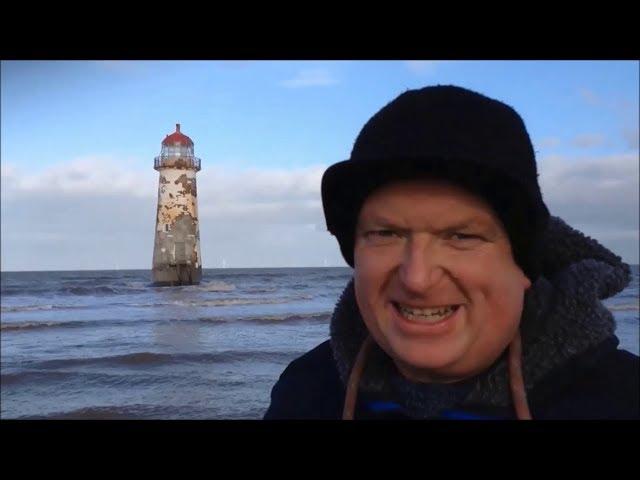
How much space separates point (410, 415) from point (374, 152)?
0.52 m

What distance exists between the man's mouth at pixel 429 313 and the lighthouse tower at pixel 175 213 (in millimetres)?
15238

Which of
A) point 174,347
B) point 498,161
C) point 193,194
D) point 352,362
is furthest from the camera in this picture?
point 193,194

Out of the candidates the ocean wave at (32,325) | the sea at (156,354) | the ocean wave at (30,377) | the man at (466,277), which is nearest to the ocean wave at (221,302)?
the sea at (156,354)

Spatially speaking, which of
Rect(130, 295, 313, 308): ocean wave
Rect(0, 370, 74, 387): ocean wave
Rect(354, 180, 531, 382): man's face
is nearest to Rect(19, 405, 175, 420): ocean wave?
Rect(0, 370, 74, 387): ocean wave

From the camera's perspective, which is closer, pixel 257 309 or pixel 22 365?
pixel 22 365

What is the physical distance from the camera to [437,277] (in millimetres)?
1010

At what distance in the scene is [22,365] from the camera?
5.91 meters

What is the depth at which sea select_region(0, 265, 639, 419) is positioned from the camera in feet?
14.4

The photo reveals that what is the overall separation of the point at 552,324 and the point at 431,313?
0.22 meters

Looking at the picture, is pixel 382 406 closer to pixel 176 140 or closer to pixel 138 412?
pixel 138 412

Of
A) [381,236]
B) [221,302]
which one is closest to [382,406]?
[381,236]

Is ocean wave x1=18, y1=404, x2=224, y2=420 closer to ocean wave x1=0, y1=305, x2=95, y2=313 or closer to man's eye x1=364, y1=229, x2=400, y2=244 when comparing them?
man's eye x1=364, y1=229, x2=400, y2=244
